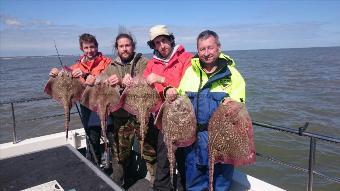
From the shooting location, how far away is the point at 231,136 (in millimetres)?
3412

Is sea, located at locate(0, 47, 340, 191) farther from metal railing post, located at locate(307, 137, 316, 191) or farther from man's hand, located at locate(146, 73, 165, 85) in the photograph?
man's hand, located at locate(146, 73, 165, 85)

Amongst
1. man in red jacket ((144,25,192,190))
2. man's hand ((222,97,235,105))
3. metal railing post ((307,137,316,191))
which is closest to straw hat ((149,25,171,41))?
man in red jacket ((144,25,192,190))

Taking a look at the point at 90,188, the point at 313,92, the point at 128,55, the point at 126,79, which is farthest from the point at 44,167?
the point at 313,92

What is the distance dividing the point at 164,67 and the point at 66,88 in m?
1.62

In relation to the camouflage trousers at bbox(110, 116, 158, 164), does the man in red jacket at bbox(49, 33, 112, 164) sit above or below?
above

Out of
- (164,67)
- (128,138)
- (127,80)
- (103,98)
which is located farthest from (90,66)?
(164,67)

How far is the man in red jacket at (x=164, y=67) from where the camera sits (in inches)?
163

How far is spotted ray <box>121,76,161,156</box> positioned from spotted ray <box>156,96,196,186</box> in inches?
17.8

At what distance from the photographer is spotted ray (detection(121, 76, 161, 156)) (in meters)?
4.21

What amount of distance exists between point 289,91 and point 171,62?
2348 centimetres

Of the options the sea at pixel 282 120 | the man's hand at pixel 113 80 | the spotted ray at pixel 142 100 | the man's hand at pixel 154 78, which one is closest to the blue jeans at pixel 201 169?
the spotted ray at pixel 142 100

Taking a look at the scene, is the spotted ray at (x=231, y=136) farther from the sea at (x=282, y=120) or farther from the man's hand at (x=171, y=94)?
the sea at (x=282, y=120)

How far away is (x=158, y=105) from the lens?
4.22 metres

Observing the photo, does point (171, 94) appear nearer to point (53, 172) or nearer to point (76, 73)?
point (53, 172)
